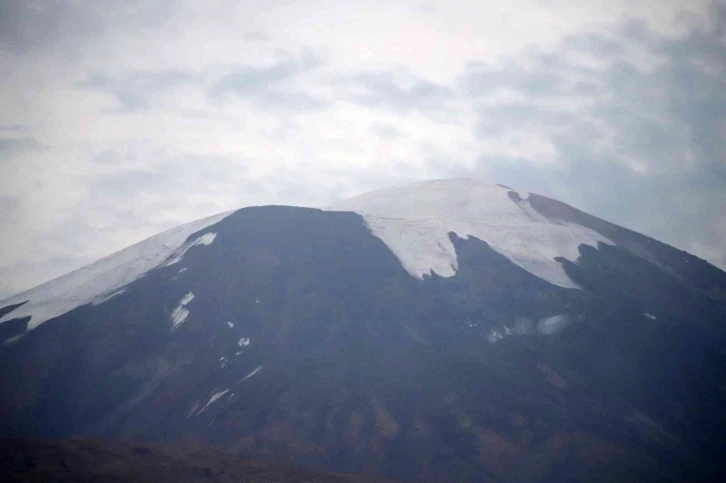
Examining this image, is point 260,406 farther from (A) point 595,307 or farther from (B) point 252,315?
(A) point 595,307

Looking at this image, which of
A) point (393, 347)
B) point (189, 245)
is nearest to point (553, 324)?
point (393, 347)

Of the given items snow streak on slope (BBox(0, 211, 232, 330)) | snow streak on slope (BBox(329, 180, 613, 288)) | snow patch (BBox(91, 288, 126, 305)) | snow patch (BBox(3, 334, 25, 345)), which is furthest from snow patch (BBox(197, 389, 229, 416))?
snow streak on slope (BBox(329, 180, 613, 288))

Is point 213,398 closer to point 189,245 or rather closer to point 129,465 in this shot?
point 129,465

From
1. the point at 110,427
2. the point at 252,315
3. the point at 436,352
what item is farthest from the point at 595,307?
the point at 110,427

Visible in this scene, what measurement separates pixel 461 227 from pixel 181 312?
3417 cm

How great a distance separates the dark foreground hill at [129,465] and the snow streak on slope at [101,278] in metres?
31.2

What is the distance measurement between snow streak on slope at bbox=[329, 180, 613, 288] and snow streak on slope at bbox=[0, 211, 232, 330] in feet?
66.8

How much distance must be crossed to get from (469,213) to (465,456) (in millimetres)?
43535

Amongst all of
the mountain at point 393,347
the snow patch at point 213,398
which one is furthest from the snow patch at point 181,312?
the snow patch at point 213,398

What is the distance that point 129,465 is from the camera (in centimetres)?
4816

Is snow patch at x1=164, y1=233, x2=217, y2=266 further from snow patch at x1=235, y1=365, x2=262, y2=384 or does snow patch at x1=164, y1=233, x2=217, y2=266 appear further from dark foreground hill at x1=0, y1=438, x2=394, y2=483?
dark foreground hill at x1=0, y1=438, x2=394, y2=483

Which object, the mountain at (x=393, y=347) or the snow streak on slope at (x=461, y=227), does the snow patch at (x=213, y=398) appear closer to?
the mountain at (x=393, y=347)

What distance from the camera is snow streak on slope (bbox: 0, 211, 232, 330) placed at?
79.9m

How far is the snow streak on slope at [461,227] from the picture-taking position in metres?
85.4
